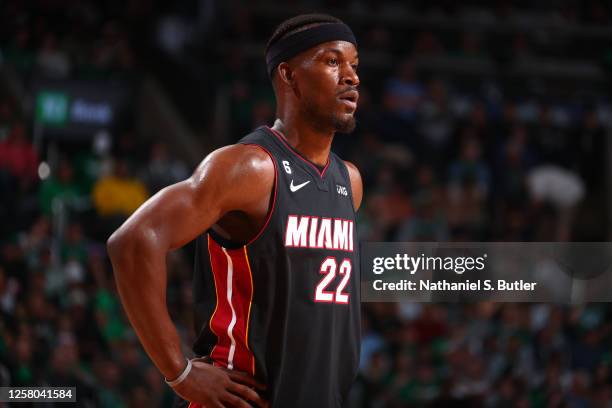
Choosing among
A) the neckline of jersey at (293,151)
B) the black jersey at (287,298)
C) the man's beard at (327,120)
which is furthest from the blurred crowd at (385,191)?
the man's beard at (327,120)

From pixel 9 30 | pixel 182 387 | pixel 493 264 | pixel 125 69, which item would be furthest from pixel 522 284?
pixel 9 30

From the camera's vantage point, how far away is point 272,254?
128 inches

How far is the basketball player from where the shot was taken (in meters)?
3.08

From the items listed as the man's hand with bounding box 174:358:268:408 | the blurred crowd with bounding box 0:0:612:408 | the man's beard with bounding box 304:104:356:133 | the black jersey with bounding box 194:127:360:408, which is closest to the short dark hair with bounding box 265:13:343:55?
the man's beard with bounding box 304:104:356:133

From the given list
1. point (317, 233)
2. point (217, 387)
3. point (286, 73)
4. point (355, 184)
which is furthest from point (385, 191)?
point (217, 387)

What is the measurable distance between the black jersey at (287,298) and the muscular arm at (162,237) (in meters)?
0.20

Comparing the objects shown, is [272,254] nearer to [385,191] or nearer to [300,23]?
[300,23]

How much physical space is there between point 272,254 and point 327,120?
589mm

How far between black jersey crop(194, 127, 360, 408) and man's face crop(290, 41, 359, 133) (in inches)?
8.2

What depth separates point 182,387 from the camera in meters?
3.11

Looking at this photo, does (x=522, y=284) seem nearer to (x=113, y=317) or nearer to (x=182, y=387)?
(x=182, y=387)

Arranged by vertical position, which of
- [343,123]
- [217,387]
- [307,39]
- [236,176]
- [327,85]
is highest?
[307,39]

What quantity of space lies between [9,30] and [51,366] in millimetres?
6241

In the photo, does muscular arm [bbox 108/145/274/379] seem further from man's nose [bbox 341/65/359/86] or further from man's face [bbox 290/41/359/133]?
man's nose [bbox 341/65/359/86]
